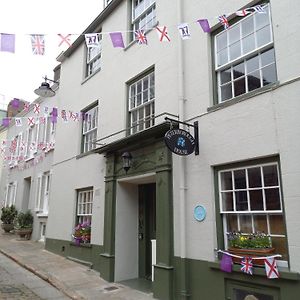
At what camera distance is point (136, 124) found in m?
9.29

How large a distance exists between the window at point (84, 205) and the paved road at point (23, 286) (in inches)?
91.8

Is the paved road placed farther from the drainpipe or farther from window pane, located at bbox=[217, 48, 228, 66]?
window pane, located at bbox=[217, 48, 228, 66]

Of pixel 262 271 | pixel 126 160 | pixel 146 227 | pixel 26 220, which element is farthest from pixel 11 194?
pixel 262 271

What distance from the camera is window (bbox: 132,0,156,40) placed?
9430 millimetres

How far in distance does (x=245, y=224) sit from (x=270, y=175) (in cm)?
103

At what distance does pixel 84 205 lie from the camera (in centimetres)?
1130

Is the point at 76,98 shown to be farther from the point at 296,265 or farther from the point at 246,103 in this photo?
the point at 296,265

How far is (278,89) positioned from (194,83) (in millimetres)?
2145

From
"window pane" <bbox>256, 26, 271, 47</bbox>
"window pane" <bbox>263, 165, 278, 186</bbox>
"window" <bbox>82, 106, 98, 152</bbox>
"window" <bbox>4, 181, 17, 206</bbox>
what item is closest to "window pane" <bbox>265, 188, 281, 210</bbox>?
"window pane" <bbox>263, 165, 278, 186</bbox>

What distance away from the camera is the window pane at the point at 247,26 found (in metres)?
6.48

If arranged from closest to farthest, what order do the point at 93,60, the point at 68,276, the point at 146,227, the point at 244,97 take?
the point at 244,97 < the point at 68,276 < the point at 146,227 < the point at 93,60

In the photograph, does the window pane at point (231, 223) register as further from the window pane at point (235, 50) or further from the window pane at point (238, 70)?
the window pane at point (235, 50)

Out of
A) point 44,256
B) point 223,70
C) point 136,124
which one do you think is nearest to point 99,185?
point 136,124

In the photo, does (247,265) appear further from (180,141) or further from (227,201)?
(180,141)
